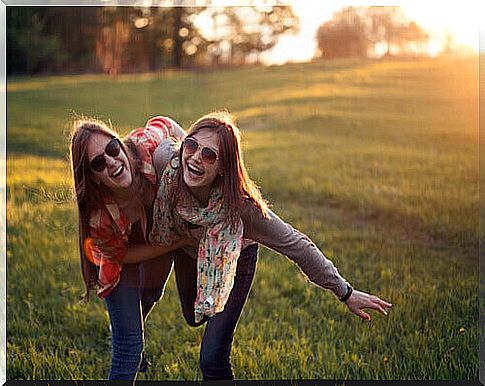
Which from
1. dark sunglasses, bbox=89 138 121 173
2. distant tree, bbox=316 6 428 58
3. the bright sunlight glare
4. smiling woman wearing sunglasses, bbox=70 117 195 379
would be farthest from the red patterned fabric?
distant tree, bbox=316 6 428 58

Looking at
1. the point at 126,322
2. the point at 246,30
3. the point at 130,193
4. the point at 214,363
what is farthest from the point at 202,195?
the point at 246,30

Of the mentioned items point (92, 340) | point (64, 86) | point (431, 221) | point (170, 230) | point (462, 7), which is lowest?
point (92, 340)

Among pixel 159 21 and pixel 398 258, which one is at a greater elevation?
pixel 159 21

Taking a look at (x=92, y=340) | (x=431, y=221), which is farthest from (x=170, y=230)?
(x=431, y=221)

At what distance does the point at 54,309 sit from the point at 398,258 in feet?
5.65

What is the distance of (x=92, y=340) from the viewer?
11.9ft

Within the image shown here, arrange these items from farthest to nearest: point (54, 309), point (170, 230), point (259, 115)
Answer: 1. point (259, 115)
2. point (54, 309)
3. point (170, 230)

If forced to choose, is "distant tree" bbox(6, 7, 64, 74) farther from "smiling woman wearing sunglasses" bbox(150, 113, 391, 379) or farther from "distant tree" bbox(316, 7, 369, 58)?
"smiling woman wearing sunglasses" bbox(150, 113, 391, 379)

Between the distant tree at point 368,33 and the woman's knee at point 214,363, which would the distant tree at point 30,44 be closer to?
the distant tree at point 368,33

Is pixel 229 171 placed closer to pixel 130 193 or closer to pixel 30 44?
pixel 130 193

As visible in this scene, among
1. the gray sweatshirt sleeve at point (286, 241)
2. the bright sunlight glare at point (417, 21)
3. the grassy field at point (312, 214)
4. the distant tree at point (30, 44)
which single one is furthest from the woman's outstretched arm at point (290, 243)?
the distant tree at point (30, 44)

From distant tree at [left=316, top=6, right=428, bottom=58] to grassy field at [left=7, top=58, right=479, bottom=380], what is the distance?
0.15m

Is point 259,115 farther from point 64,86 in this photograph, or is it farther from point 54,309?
point 54,309

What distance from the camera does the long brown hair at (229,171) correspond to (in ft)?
8.17
